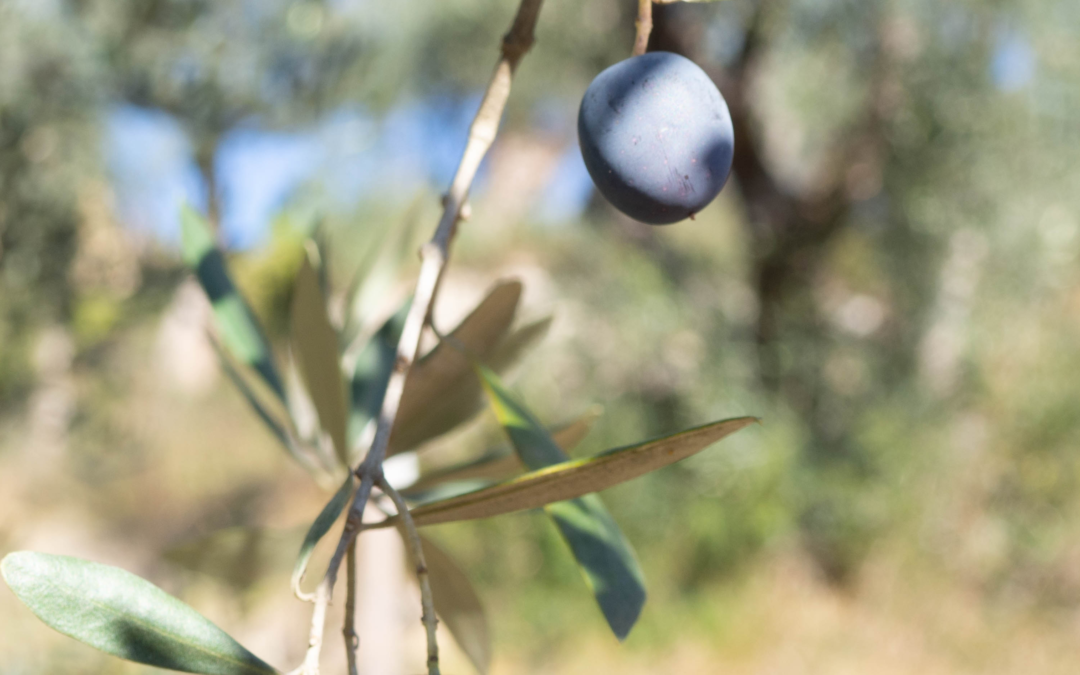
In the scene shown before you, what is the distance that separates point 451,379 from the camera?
55cm

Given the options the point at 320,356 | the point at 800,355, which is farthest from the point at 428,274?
the point at 800,355

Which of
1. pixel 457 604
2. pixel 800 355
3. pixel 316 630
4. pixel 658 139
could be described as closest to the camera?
pixel 316 630

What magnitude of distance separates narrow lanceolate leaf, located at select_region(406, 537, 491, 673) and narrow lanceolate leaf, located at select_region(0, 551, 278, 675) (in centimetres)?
23

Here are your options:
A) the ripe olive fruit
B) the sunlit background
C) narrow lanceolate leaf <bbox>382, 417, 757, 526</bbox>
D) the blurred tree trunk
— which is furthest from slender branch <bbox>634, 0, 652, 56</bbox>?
the blurred tree trunk

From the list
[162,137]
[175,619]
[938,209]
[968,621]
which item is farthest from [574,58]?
[175,619]

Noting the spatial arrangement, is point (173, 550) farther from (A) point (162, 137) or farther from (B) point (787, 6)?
(B) point (787, 6)

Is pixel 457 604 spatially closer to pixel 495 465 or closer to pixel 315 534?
pixel 495 465

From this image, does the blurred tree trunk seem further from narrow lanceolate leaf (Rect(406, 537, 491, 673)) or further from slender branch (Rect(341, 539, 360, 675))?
slender branch (Rect(341, 539, 360, 675))

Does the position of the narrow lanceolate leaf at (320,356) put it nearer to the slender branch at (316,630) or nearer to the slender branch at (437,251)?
the slender branch at (437,251)

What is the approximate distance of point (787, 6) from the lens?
2.56 metres

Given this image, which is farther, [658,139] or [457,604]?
[457,604]

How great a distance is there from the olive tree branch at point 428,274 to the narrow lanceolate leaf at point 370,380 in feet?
0.75

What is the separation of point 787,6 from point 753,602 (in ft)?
7.43

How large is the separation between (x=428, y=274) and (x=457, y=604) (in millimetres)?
302
